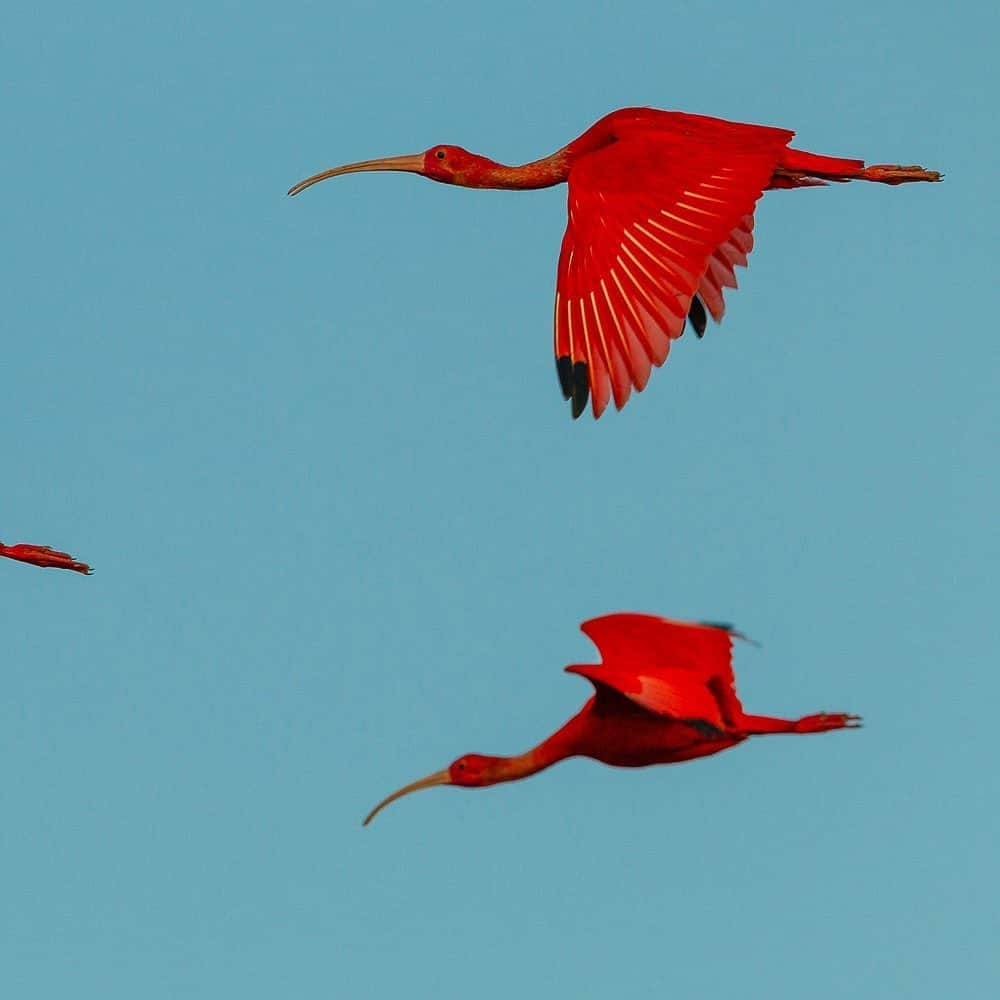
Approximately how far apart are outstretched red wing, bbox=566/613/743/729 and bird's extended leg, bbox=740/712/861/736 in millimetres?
439

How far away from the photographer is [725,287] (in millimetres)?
22922

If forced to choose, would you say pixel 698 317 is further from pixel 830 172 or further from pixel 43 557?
pixel 43 557

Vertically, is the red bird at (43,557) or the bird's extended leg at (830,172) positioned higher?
the bird's extended leg at (830,172)

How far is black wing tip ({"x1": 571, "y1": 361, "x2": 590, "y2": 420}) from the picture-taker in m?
19.0

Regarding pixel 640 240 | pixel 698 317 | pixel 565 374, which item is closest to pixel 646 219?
pixel 640 240

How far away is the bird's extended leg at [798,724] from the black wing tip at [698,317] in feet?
18.5

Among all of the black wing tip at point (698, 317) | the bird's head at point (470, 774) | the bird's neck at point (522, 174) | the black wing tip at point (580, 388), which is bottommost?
the bird's head at point (470, 774)

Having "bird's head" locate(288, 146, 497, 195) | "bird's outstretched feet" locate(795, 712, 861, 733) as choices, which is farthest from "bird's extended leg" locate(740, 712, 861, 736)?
"bird's head" locate(288, 146, 497, 195)

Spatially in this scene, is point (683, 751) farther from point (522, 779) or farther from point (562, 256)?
point (562, 256)

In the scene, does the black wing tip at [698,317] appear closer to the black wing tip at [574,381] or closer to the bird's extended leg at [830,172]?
the bird's extended leg at [830,172]

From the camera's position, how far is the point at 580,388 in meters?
19.1

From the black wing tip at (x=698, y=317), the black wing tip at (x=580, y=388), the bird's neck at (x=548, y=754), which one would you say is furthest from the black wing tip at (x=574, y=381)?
the black wing tip at (x=698, y=317)

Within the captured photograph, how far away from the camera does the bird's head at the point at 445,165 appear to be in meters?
23.5

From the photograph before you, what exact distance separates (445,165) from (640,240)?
4.07 metres
